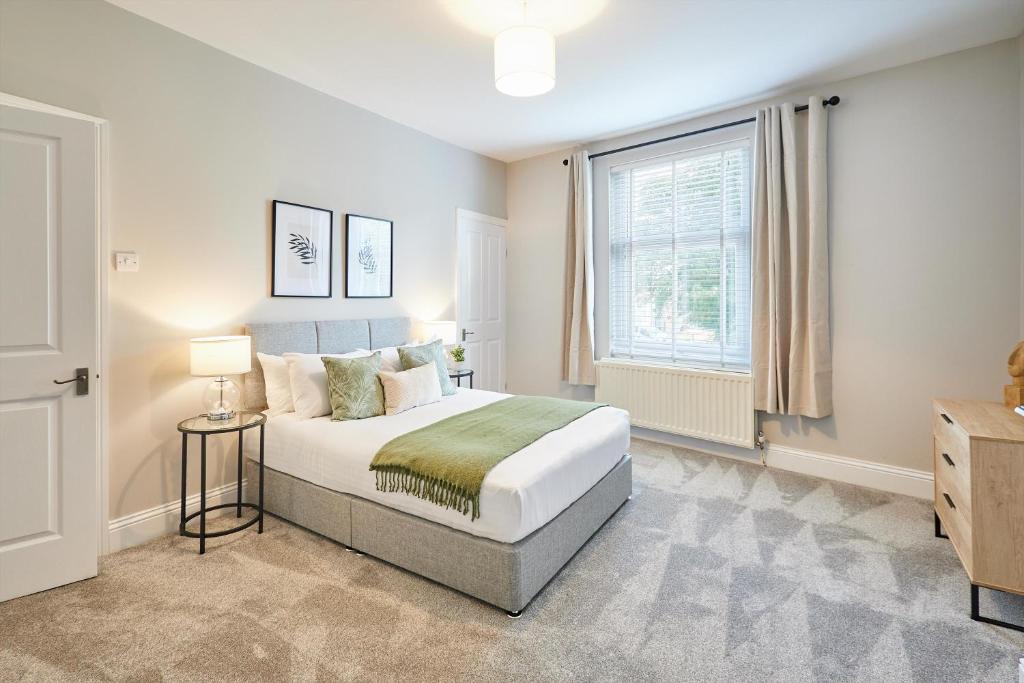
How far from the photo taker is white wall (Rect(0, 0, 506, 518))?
236cm

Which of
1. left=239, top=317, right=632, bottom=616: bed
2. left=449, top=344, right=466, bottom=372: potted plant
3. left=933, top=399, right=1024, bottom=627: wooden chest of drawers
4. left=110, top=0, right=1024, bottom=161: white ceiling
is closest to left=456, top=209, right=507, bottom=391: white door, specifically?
left=449, top=344, right=466, bottom=372: potted plant

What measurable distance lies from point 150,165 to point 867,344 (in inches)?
181

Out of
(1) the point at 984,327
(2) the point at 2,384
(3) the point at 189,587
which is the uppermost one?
(1) the point at 984,327

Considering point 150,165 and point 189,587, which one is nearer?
point 189,587

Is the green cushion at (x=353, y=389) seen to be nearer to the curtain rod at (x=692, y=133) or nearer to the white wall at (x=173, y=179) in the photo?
the white wall at (x=173, y=179)

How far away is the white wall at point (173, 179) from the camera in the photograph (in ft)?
7.73

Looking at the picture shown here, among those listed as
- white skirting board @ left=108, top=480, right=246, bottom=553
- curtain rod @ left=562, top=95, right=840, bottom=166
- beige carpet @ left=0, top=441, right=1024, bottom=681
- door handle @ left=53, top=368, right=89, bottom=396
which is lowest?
beige carpet @ left=0, top=441, right=1024, bottom=681

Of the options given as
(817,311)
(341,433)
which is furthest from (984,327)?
(341,433)

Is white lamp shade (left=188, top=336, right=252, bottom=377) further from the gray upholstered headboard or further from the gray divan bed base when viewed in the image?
the gray divan bed base

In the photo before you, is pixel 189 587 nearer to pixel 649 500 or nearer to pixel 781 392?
pixel 649 500

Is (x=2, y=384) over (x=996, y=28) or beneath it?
beneath

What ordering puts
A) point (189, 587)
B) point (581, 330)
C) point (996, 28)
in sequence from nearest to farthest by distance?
point (189, 587) → point (996, 28) → point (581, 330)

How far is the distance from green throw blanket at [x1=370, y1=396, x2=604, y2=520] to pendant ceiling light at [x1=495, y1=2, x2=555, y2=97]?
70.2 inches

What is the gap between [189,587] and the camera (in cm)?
215
